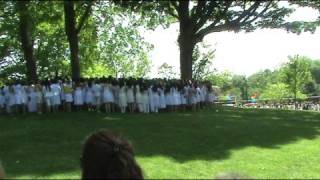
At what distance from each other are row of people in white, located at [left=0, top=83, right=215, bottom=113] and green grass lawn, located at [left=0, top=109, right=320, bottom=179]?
156 centimetres

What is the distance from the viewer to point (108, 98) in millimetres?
26672

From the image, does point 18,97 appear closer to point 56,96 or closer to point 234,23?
point 56,96

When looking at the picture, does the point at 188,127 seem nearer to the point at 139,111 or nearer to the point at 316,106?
the point at 139,111

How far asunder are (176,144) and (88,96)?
9.72m

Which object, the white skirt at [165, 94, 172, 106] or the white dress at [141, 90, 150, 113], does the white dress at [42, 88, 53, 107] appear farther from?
the white skirt at [165, 94, 172, 106]

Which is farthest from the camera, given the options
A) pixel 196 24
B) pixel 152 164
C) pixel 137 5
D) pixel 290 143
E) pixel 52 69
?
pixel 52 69

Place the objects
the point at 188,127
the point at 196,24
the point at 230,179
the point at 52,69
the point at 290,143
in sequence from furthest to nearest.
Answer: the point at 52,69 < the point at 196,24 < the point at 188,127 < the point at 290,143 < the point at 230,179

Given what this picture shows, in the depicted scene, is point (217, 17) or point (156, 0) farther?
point (217, 17)

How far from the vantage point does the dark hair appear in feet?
13.8

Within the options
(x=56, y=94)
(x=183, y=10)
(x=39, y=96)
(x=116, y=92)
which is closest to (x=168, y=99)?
(x=116, y=92)

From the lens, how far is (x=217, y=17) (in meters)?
36.0

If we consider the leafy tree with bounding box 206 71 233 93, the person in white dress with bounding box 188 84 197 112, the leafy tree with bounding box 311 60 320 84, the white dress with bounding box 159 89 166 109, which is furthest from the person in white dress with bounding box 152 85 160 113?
the leafy tree with bounding box 311 60 320 84

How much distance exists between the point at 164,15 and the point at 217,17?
5.34 meters

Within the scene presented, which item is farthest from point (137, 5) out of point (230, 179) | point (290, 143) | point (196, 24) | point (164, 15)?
point (230, 179)
